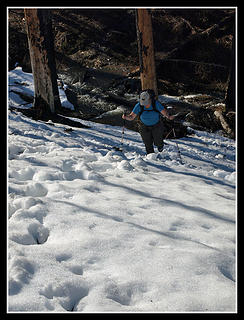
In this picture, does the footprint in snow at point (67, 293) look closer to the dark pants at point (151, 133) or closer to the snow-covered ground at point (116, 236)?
the snow-covered ground at point (116, 236)

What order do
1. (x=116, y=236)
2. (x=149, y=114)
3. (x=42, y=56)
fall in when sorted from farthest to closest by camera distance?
(x=42, y=56)
(x=149, y=114)
(x=116, y=236)

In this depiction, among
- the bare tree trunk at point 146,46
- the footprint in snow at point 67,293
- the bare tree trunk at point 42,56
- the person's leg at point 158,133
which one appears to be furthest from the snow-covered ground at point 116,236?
the bare tree trunk at point 42,56

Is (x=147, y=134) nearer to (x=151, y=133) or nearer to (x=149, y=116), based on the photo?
(x=151, y=133)

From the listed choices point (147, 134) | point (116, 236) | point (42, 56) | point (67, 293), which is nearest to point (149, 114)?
point (147, 134)

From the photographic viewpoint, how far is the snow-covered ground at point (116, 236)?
2.36 metres

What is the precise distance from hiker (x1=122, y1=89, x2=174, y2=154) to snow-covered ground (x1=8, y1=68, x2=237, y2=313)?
122 cm

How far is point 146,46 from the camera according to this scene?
29.2 feet

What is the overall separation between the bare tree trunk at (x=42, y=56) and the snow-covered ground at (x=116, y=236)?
442cm

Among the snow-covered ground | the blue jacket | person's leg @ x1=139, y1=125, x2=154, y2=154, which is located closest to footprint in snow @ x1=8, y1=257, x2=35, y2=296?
the snow-covered ground

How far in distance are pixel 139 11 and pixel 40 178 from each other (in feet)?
21.4

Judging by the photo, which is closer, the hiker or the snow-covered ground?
the snow-covered ground

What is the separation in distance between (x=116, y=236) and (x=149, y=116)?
4299 millimetres

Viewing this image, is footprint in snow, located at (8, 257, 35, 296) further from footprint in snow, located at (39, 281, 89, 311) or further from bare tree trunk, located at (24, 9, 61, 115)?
bare tree trunk, located at (24, 9, 61, 115)

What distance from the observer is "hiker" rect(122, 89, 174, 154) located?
6.68m
